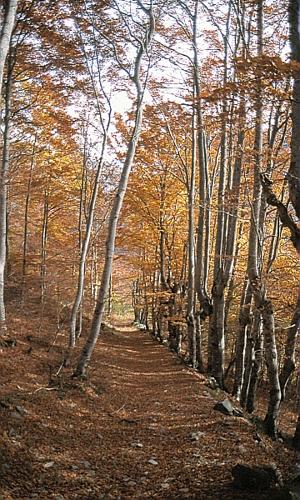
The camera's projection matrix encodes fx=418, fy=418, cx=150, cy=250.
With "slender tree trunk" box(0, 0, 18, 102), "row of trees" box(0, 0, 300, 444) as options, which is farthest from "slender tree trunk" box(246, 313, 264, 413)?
"slender tree trunk" box(0, 0, 18, 102)

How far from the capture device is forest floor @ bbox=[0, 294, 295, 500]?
171 inches

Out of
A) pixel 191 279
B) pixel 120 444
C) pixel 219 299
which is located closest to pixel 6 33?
pixel 120 444

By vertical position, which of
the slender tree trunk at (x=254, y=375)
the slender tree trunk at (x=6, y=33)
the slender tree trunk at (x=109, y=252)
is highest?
the slender tree trunk at (x=6, y=33)

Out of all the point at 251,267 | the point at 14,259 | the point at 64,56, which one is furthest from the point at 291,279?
the point at 14,259

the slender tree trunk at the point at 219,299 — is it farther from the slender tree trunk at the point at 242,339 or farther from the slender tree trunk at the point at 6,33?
the slender tree trunk at the point at 6,33

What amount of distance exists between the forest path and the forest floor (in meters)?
0.01

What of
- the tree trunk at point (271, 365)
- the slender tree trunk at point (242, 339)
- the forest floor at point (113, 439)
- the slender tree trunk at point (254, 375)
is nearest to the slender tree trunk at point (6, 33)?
the forest floor at point (113, 439)

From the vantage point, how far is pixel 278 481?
425cm

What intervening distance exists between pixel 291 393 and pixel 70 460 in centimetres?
1401

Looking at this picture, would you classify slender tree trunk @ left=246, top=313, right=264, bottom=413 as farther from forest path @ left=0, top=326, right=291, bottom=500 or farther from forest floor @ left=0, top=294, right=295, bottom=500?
forest path @ left=0, top=326, right=291, bottom=500

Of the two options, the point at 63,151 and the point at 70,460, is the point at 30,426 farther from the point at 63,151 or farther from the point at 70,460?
the point at 63,151

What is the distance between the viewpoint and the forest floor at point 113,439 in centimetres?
434

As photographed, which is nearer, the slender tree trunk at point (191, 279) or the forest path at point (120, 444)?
the forest path at point (120, 444)

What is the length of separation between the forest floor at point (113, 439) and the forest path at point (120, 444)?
1 centimetres
